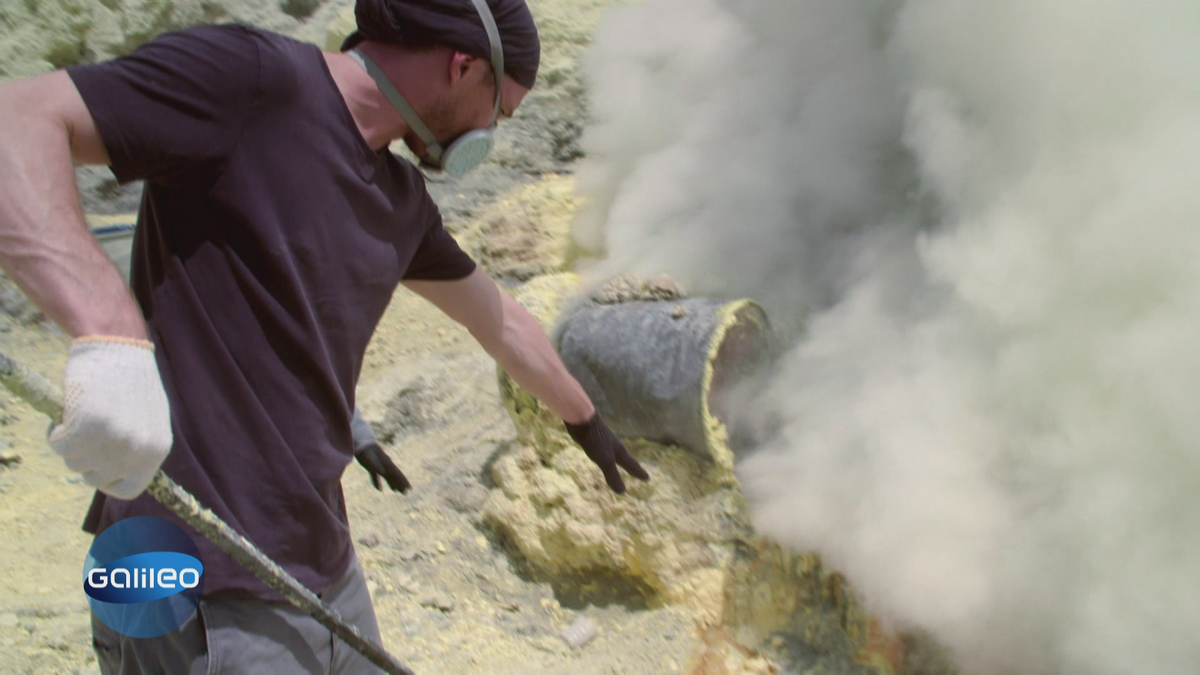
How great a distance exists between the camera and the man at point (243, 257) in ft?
3.13

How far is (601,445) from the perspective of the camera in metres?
1.98

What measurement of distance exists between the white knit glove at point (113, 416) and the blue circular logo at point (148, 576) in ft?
0.79

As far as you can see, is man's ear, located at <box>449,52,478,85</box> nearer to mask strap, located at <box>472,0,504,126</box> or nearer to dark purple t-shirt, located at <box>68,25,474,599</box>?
mask strap, located at <box>472,0,504,126</box>

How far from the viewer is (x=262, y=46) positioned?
1155 millimetres

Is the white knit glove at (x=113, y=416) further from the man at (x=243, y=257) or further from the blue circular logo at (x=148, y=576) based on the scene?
the blue circular logo at (x=148, y=576)

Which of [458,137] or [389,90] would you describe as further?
[458,137]

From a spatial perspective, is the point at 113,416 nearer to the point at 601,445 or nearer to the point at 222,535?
the point at 222,535

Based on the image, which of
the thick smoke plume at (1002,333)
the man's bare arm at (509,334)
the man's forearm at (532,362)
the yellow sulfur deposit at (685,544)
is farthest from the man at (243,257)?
the thick smoke plume at (1002,333)

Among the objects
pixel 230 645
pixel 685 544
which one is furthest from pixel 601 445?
pixel 230 645

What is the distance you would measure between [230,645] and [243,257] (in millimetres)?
574

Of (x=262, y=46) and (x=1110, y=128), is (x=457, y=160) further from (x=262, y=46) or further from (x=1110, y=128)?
(x=1110, y=128)

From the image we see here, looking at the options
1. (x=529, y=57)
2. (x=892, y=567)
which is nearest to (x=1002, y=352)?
(x=892, y=567)

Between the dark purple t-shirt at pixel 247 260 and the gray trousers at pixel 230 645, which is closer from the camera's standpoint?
the dark purple t-shirt at pixel 247 260

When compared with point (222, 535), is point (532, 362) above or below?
above
